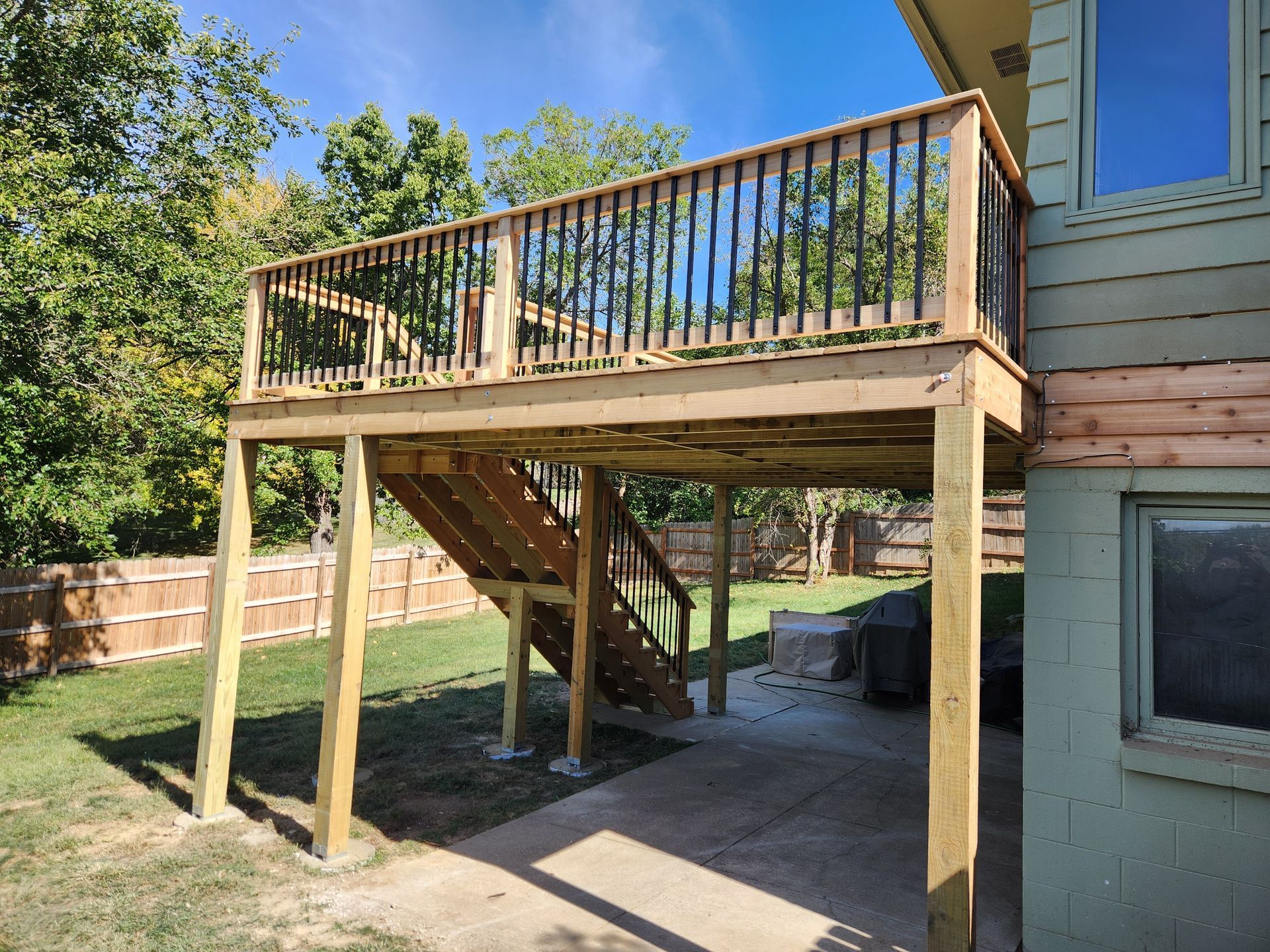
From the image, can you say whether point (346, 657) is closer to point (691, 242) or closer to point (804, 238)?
point (691, 242)

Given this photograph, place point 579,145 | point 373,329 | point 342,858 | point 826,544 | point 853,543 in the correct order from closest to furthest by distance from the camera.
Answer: point 342,858, point 373,329, point 826,544, point 853,543, point 579,145

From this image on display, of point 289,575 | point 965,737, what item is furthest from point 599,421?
point 289,575

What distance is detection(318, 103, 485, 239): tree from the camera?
64.8 ft

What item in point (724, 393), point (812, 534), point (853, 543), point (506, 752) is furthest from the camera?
point (853, 543)

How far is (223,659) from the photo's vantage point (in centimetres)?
534

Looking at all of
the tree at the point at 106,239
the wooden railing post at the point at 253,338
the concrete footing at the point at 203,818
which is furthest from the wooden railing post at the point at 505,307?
the tree at the point at 106,239

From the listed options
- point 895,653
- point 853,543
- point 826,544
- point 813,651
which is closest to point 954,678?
point 895,653

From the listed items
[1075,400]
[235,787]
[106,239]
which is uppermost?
[106,239]

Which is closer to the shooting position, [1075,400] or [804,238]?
[804,238]

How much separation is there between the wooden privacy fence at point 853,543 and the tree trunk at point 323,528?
8011mm

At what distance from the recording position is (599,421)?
3.83 metres

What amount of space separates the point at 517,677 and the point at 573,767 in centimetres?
92

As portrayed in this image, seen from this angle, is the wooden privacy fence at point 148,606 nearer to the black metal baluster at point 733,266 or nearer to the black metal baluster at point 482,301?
the black metal baluster at point 482,301

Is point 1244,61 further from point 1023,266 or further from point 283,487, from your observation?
point 283,487
